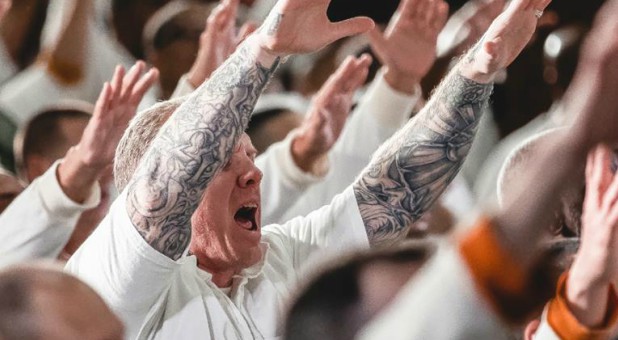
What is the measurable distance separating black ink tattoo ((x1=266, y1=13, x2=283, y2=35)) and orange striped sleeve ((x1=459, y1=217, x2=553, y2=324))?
1019mm

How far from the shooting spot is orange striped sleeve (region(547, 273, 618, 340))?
1.12 meters

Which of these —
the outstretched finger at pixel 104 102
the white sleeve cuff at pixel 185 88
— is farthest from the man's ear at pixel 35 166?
the outstretched finger at pixel 104 102

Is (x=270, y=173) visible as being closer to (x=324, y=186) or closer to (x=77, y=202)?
(x=324, y=186)

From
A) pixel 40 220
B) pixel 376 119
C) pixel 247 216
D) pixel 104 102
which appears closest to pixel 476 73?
pixel 247 216

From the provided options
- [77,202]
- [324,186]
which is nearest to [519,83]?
[324,186]

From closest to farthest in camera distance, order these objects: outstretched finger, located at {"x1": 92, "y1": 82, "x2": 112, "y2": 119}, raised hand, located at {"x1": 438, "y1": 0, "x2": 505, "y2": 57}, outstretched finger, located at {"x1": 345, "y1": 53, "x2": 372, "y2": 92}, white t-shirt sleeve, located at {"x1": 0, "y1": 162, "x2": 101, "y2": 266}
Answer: outstretched finger, located at {"x1": 92, "y1": 82, "x2": 112, "y2": 119}
white t-shirt sleeve, located at {"x1": 0, "y1": 162, "x2": 101, "y2": 266}
outstretched finger, located at {"x1": 345, "y1": 53, "x2": 372, "y2": 92}
raised hand, located at {"x1": 438, "y1": 0, "x2": 505, "y2": 57}

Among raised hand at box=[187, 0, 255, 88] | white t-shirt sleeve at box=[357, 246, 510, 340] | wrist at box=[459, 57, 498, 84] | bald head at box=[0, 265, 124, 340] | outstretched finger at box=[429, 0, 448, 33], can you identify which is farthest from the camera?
raised hand at box=[187, 0, 255, 88]

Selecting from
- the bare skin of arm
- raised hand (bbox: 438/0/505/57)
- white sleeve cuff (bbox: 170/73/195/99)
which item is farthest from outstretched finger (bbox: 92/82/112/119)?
the bare skin of arm

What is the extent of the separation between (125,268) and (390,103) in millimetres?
1603

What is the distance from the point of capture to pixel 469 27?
12.3 ft

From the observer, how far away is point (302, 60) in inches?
178

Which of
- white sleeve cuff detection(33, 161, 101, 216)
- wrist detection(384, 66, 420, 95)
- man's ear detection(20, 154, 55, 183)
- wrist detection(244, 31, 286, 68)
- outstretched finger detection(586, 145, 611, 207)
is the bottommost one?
wrist detection(384, 66, 420, 95)

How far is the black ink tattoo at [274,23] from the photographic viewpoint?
6.41 feet

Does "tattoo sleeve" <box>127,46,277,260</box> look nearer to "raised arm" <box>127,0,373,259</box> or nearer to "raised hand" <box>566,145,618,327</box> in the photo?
"raised arm" <box>127,0,373,259</box>
